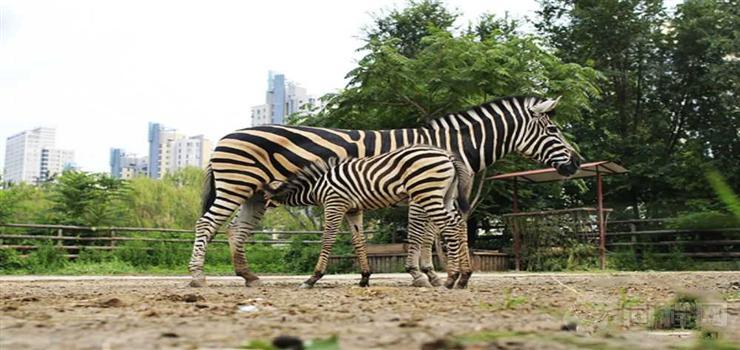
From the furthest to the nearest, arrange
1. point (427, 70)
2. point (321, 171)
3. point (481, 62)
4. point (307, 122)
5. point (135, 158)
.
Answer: point (135, 158) < point (307, 122) < point (427, 70) < point (481, 62) < point (321, 171)

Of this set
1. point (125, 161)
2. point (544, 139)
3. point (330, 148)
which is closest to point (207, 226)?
point (330, 148)

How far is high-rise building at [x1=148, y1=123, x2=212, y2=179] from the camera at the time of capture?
94625 mm

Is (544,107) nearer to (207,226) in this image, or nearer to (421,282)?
(421,282)

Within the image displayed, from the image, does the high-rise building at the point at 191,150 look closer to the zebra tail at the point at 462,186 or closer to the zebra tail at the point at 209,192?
the zebra tail at the point at 209,192

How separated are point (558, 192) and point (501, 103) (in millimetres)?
13695

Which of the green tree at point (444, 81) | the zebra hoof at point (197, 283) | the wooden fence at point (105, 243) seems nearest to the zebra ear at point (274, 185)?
the zebra hoof at point (197, 283)

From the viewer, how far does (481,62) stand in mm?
14789

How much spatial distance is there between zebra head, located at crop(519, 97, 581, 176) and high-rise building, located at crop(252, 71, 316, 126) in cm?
6391

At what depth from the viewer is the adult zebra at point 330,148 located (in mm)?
8570

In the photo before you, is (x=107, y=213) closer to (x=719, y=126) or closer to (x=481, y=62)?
(x=481, y=62)

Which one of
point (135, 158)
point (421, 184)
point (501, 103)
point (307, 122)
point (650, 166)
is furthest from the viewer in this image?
point (135, 158)

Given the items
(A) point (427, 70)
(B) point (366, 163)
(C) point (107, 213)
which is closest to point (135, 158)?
(C) point (107, 213)

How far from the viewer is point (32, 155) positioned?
342ft

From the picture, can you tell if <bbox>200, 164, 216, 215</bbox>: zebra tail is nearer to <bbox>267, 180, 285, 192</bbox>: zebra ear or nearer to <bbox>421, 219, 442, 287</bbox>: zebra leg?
<bbox>267, 180, 285, 192</bbox>: zebra ear
